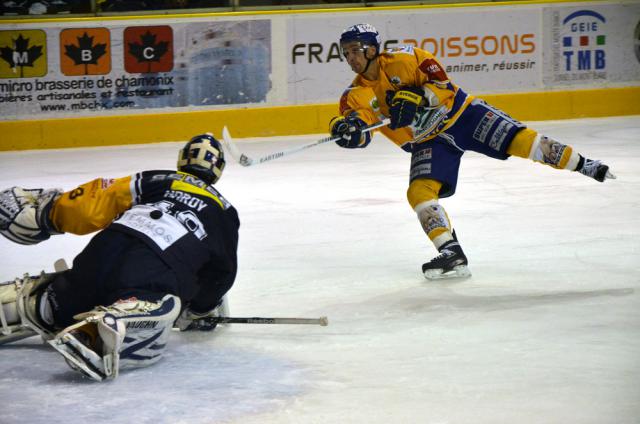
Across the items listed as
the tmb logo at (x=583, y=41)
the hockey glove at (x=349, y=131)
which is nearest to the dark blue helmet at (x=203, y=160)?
the hockey glove at (x=349, y=131)

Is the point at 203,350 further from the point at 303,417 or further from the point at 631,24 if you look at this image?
the point at 631,24

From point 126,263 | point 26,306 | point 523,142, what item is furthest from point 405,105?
point 26,306

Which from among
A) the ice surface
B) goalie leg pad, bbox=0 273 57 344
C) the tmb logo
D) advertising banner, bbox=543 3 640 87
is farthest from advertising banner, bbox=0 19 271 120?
goalie leg pad, bbox=0 273 57 344

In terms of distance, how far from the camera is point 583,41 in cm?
1073

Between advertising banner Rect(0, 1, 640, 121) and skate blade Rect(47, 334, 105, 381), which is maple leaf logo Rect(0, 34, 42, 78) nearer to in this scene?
advertising banner Rect(0, 1, 640, 121)

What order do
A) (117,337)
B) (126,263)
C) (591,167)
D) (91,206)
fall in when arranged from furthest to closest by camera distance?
(591,167)
(91,206)
(126,263)
(117,337)

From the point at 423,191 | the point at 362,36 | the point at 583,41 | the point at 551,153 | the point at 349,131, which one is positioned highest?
the point at 583,41

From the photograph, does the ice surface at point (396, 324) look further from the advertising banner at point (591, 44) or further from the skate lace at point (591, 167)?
the advertising banner at point (591, 44)

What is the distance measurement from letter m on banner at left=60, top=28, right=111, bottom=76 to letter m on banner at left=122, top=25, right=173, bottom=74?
0.59ft

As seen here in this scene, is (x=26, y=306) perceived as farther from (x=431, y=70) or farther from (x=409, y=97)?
(x=431, y=70)

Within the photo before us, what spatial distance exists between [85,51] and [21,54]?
544mm

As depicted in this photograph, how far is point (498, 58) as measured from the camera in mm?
10531

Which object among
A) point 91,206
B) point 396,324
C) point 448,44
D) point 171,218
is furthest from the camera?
point 448,44

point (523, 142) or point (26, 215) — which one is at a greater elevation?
point (523, 142)
